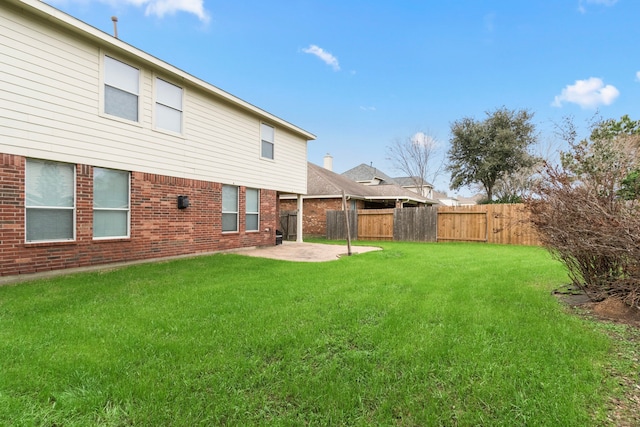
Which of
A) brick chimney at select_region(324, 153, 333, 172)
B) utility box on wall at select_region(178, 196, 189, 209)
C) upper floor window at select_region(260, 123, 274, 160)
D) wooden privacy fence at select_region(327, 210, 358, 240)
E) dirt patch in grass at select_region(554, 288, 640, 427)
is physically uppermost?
brick chimney at select_region(324, 153, 333, 172)

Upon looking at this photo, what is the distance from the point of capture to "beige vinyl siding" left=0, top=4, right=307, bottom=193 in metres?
5.91

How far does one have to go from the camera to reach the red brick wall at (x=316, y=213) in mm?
19359

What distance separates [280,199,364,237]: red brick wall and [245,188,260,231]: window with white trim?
752cm

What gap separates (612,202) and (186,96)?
944 cm

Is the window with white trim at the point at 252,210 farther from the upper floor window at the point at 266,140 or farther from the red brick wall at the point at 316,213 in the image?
the red brick wall at the point at 316,213

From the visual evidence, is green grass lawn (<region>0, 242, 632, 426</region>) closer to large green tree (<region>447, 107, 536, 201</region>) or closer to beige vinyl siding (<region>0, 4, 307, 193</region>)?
beige vinyl siding (<region>0, 4, 307, 193</region>)

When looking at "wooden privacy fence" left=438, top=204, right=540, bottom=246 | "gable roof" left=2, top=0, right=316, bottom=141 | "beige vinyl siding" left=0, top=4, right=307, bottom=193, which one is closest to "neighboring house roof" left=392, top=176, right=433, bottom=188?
"wooden privacy fence" left=438, top=204, right=540, bottom=246

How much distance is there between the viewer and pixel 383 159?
3519cm

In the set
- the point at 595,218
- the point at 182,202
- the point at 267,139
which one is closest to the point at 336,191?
the point at 267,139

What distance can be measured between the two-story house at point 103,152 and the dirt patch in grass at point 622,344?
27.3 feet

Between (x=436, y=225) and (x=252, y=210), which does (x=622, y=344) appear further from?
(x=436, y=225)

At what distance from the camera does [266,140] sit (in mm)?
12320

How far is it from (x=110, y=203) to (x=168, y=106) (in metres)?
2.96

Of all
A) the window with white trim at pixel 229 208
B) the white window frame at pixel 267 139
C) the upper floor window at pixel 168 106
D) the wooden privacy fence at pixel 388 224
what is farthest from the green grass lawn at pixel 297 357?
the wooden privacy fence at pixel 388 224
